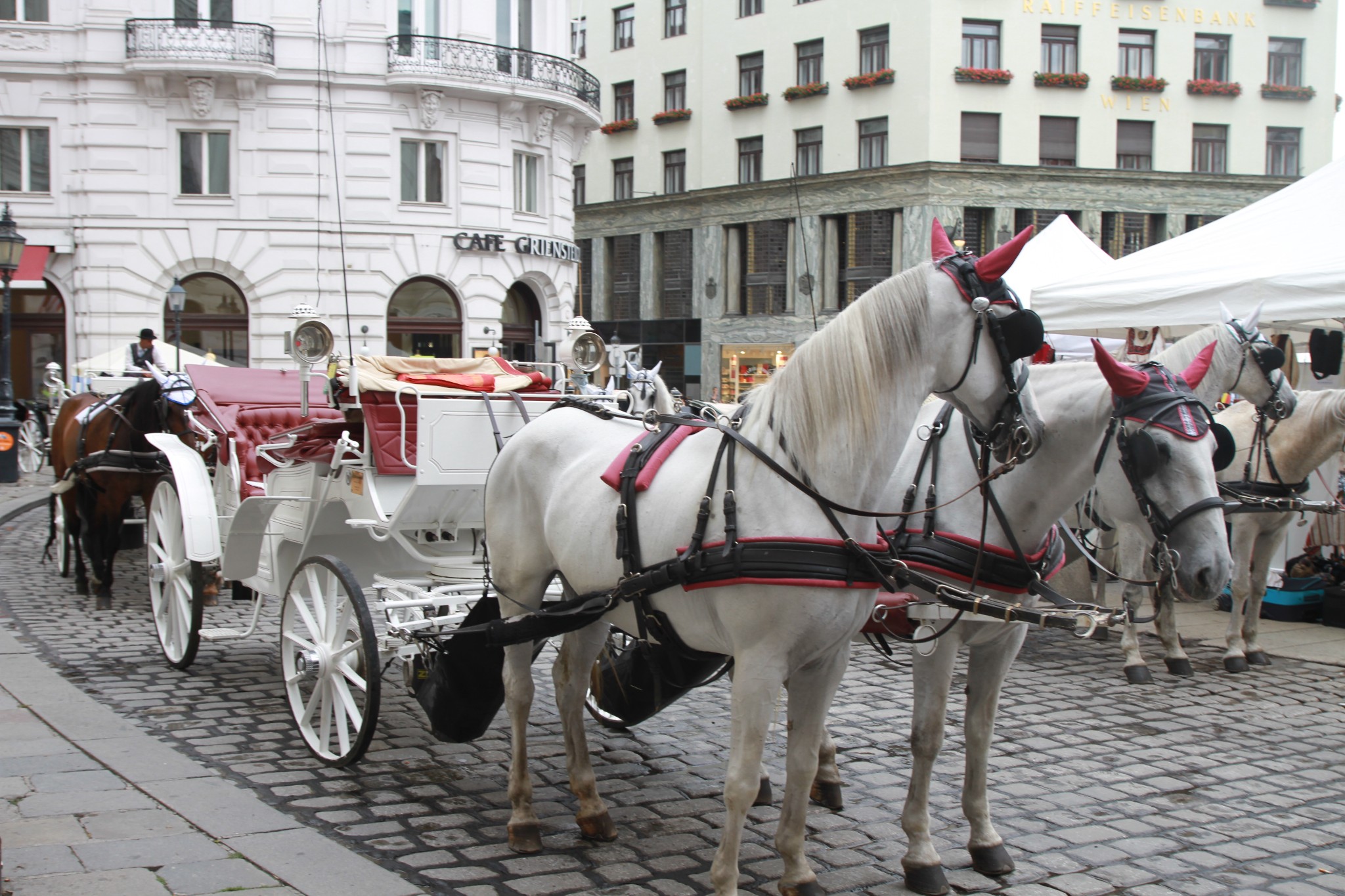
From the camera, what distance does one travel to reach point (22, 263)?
921 inches

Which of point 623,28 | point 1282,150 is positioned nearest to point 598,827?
point 1282,150

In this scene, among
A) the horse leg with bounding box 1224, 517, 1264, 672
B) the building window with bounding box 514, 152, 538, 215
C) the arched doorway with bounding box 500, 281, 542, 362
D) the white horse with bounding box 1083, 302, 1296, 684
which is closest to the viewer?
the white horse with bounding box 1083, 302, 1296, 684

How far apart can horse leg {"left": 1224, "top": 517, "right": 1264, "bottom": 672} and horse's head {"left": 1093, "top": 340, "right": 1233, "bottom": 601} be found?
161 inches

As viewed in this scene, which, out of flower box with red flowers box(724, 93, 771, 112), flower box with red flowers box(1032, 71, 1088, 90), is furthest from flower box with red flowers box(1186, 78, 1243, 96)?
flower box with red flowers box(724, 93, 771, 112)

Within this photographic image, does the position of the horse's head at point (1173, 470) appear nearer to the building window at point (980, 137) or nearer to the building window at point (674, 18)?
the building window at point (980, 137)

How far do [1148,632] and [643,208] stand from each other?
32.8 meters

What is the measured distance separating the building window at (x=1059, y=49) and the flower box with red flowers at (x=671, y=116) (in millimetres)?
11700

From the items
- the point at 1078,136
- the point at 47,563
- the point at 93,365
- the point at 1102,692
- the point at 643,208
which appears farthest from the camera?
the point at 643,208

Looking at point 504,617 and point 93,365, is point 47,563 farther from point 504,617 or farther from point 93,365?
point 93,365

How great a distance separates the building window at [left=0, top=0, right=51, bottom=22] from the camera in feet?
81.3

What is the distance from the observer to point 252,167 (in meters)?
25.3

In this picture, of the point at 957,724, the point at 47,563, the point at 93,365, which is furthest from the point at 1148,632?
the point at 93,365

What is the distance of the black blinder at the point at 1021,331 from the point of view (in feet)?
11.0

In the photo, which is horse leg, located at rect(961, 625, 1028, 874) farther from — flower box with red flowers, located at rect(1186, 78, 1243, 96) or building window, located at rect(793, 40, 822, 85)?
flower box with red flowers, located at rect(1186, 78, 1243, 96)
